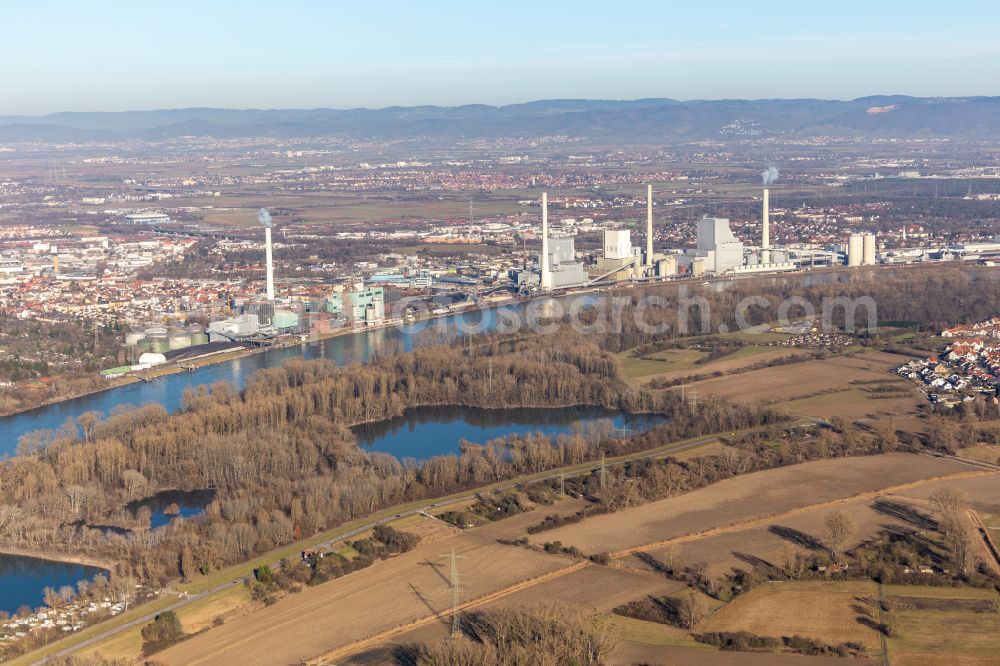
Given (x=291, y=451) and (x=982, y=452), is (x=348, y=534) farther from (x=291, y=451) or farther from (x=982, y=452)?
(x=982, y=452)

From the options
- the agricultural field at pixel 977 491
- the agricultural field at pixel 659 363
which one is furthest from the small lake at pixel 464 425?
the agricultural field at pixel 977 491

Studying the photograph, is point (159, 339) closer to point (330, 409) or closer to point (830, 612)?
point (330, 409)

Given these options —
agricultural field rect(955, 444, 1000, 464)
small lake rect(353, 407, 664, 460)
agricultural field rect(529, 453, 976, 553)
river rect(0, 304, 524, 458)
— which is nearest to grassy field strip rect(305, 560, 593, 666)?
agricultural field rect(529, 453, 976, 553)

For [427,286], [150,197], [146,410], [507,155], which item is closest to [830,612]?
[146,410]

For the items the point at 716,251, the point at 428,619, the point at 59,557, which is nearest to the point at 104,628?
the point at 59,557

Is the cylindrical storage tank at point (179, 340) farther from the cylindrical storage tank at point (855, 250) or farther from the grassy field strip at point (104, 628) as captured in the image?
the cylindrical storage tank at point (855, 250)

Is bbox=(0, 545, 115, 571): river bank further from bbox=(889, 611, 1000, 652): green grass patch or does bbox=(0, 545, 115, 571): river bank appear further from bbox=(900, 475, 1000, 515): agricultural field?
bbox=(900, 475, 1000, 515): agricultural field
